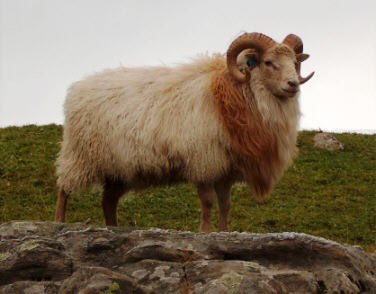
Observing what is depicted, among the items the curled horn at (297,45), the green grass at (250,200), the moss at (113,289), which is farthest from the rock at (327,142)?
the moss at (113,289)

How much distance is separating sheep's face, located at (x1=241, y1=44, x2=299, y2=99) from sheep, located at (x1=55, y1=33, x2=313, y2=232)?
2 centimetres

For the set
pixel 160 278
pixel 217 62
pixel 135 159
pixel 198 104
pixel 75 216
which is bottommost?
pixel 75 216

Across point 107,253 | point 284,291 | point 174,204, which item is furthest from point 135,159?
point 174,204

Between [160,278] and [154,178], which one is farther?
[154,178]

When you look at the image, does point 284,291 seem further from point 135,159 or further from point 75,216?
point 75,216

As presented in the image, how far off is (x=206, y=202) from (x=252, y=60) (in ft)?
9.19

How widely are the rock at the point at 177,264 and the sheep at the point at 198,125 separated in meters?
4.19

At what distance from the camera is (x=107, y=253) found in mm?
6180

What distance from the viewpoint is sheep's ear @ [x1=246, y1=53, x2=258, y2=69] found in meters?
11.5

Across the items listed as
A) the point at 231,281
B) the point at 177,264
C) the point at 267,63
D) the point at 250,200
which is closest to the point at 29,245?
the point at 177,264

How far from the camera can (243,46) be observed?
37.4 feet

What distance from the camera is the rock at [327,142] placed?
25.3 metres

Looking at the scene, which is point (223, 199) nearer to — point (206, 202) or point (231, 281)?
point (206, 202)

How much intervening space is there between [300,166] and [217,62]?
12194mm
